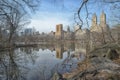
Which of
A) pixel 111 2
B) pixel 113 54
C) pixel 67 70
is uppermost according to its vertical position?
pixel 111 2

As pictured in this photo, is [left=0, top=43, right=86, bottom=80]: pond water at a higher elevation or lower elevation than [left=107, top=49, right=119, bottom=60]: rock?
lower

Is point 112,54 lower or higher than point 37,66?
higher

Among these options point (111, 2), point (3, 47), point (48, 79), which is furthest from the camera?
point (3, 47)

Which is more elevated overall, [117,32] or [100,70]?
[117,32]

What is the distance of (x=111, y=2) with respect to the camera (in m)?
12.6

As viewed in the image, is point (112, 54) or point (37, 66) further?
point (37, 66)

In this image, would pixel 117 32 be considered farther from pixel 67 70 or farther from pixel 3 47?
pixel 3 47

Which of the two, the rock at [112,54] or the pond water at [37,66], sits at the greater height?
the rock at [112,54]

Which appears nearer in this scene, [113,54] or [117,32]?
[113,54]

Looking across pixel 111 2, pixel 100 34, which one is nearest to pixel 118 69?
pixel 111 2

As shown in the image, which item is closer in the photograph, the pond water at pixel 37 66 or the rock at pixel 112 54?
the pond water at pixel 37 66

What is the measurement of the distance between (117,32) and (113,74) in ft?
58.6

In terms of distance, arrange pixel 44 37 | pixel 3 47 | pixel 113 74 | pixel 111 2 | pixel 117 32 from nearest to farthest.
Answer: pixel 113 74 < pixel 111 2 < pixel 117 32 < pixel 3 47 < pixel 44 37

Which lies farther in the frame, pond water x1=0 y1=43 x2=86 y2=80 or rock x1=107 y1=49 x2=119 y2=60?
rock x1=107 y1=49 x2=119 y2=60
